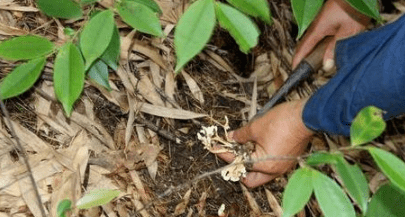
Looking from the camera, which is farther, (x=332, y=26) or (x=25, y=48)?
(x=332, y=26)

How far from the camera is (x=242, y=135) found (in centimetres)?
121

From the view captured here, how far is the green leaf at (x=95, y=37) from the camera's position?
2.57 ft

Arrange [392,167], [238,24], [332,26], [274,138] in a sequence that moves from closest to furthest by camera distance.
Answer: [392,167] < [238,24] < [274,138] < [332,26]

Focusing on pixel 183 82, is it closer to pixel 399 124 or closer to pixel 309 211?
pixel 309 211

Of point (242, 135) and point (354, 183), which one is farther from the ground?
point (354, 183)

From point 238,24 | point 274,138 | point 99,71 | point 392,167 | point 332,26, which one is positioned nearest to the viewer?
point 392,167

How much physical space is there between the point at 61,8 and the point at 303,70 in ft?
1.96

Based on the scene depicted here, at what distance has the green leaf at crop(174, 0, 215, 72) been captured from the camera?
675 mm

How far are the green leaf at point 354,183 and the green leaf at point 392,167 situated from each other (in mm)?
41

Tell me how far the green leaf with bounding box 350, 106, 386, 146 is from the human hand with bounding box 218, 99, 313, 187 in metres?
0.46

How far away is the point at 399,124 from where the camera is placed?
54.6 inches

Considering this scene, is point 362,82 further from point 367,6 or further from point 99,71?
point 99,71

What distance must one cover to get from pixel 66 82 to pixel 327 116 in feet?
1.49

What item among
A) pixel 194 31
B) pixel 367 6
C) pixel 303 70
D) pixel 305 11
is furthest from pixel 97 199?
pixel 303 70
